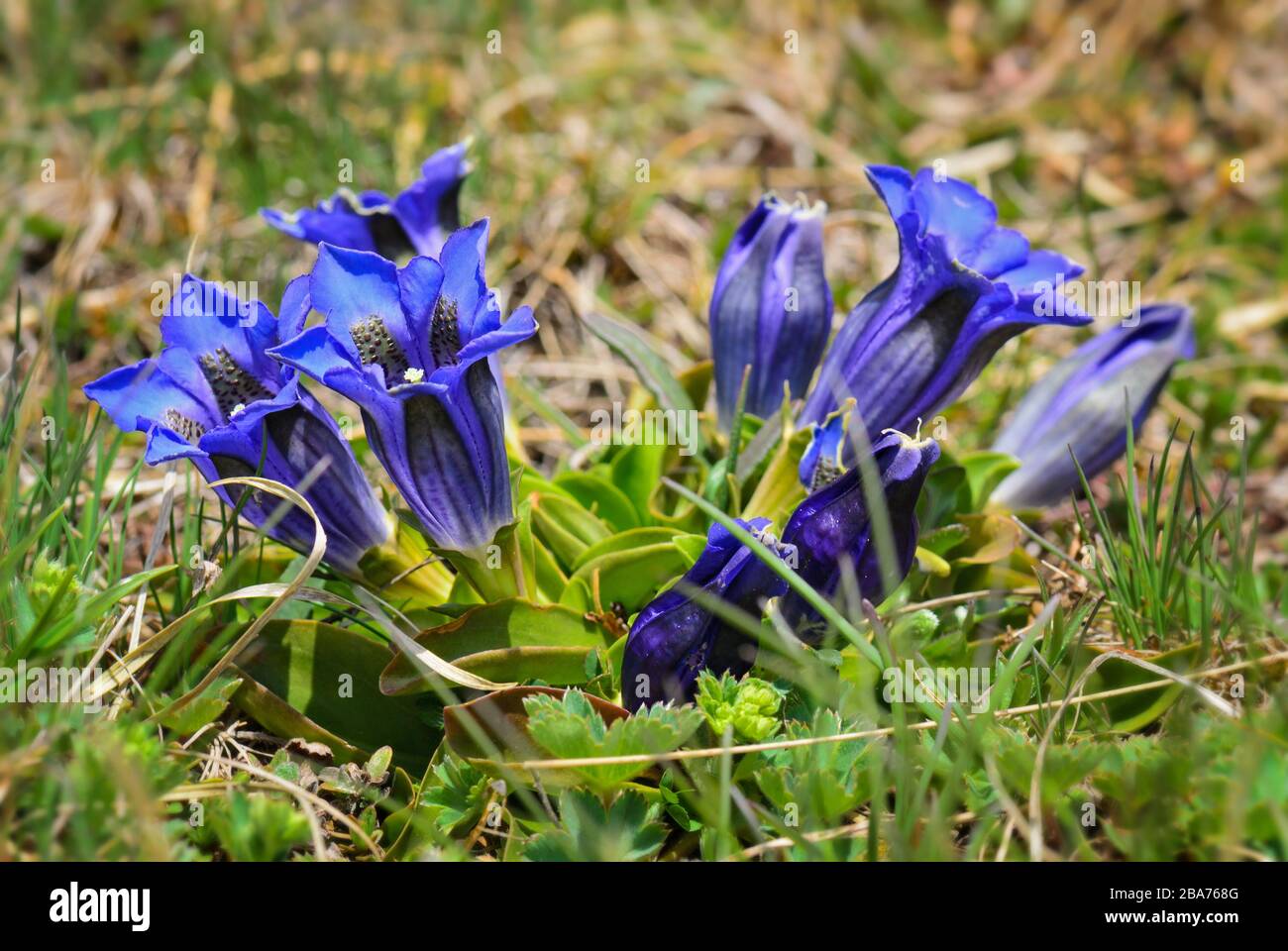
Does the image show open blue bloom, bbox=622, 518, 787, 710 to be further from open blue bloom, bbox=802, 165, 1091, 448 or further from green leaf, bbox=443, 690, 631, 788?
open blue bloom, bbox=802, 165, 1091, 448

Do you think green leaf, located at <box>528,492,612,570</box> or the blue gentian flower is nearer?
the blue gentian flower

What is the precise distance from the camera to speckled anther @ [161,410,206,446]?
193 centimetres

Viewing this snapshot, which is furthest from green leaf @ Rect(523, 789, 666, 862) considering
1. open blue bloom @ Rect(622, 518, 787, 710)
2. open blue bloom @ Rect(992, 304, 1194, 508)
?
open blue bloom @ Rect(992, 304, 1194, 508)

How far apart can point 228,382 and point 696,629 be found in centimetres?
84

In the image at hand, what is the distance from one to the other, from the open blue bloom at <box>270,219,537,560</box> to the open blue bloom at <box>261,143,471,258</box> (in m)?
0.54

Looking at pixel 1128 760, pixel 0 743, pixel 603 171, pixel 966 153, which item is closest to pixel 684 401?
pixel 1128 760

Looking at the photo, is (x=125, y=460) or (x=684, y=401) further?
(x=125, y=460)

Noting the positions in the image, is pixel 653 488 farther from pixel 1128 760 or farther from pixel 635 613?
pixel 1128 760

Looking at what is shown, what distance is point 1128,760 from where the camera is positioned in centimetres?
181

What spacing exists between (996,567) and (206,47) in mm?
3241

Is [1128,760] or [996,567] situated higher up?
[996,567]

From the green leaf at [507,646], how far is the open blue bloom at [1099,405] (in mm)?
995

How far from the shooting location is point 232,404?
2.02 m

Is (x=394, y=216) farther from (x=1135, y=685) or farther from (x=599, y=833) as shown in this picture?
(x=1135, y=685)
